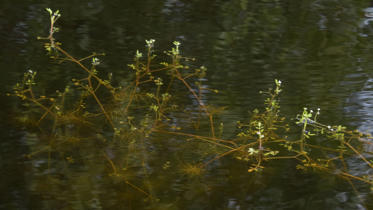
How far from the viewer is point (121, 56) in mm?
1547

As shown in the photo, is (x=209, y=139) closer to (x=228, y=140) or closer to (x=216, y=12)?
(x=228, y=140)

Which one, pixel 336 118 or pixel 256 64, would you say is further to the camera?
pixel 256 64

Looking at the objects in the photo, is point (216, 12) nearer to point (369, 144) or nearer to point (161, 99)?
point (161, 99)

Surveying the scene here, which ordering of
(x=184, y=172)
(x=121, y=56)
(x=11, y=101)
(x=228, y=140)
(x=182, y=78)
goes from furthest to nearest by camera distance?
(x=121, y=56) → (x=182, y=78) → (x=11, y=101) → (x=228, y=140) → (x=184, y=172)

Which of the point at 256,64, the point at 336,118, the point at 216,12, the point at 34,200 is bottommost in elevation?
the point at 34,200

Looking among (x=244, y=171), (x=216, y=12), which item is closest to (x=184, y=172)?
(x=244, y=171)

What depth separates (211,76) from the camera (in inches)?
57.4

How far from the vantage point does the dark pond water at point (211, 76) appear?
1.01 meters

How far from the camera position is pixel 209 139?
1.19 metres

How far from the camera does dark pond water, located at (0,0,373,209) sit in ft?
3.33

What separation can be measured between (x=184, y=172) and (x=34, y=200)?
33 centimetres

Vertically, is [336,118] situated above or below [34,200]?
above

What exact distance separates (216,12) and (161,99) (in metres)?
0.65

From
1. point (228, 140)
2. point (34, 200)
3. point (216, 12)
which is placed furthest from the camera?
point (216, 12)
